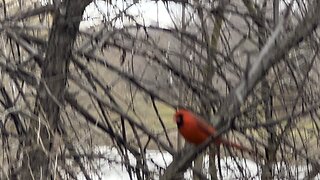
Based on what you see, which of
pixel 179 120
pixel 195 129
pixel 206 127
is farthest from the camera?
pixel 179 120

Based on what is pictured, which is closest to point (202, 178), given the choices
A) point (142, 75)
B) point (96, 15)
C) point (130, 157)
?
point (130, 157)

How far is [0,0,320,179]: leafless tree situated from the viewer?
4.49 m

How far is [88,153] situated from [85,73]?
0.60 meters

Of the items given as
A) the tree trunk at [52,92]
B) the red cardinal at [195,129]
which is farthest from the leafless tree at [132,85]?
the red cardinal at [195,129]

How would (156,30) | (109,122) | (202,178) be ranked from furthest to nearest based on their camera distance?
(156,30) → (109,122) → (202,178)

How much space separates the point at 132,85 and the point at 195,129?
1228 mm

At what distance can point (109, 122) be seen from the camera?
16.5 ft

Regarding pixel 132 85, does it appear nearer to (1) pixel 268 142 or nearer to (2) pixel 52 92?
(2) pixel 52 92

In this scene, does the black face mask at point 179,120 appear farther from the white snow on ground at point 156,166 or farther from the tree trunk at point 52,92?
the tree trunk at point 52,92

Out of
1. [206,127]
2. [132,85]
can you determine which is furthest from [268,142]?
[206,127]

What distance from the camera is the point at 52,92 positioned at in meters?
4.57

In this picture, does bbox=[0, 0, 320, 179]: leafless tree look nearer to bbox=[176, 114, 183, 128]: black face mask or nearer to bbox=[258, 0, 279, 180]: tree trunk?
bbox=[258, 0, 279, 180]: tree trunk

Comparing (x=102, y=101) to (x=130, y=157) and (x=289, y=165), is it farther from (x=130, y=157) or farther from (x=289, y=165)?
(x=289, y=165)

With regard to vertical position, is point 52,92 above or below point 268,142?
above
